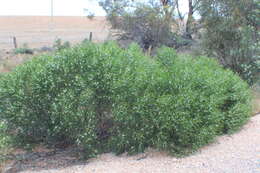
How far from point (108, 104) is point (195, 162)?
169 centimetres

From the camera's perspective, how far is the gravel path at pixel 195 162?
4876 millimetres

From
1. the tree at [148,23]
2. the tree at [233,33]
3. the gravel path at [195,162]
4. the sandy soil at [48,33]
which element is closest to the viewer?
the gravel path at [195,162]

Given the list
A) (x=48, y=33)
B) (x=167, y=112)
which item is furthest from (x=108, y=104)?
(x=48, y=33)

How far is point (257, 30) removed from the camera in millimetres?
10039

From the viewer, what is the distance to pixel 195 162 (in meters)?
5.17

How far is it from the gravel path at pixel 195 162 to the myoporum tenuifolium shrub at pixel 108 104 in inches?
6.8

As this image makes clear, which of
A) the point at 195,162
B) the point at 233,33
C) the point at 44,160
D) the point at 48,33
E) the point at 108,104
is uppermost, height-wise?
the point at 233,33

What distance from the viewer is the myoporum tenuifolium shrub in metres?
5.54

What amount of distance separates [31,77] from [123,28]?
1059cm

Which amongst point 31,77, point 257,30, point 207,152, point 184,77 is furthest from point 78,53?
point 257,30

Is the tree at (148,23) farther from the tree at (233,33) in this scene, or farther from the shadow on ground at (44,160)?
the shadow on ground at (44,160)

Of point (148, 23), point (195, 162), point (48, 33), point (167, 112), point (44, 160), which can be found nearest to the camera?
point (195, 162)

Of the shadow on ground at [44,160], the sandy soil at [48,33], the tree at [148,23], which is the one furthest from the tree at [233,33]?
the sandy soil at [48,33]

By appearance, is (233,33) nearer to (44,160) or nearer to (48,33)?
(44,160)
